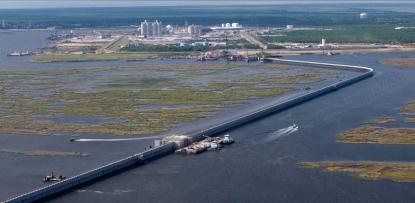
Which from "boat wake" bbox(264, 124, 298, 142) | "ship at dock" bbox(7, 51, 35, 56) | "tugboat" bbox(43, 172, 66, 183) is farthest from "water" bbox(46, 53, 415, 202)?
"ship at dock" bbox(7, 51, 35, 56)

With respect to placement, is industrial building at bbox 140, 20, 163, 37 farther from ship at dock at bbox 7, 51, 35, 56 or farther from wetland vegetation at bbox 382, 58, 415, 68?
wetland vegetation at bbox 382, 58, 415, 68

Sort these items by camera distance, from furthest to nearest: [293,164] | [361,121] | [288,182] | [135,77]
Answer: [135,77] → [361,121] → [293,164] → [288,182]

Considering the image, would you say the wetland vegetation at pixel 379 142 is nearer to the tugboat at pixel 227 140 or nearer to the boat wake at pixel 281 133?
the boat wake at pixel 281 133

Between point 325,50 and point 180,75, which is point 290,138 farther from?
point 325,50

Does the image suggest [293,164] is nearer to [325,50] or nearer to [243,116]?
[243,116]

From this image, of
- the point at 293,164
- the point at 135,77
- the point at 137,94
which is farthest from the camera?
the point at 135,77


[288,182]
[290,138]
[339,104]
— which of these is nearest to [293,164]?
[288,182]

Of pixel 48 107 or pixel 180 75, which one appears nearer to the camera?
pixel 48 107
